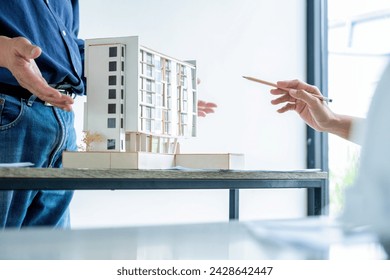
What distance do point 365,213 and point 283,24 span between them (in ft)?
11.9

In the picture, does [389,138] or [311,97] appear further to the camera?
[311,97]

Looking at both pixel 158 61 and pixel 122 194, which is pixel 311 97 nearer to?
pixel 158 61

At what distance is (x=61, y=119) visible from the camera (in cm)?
152

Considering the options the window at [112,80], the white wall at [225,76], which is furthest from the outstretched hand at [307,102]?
the white wall at [225,76]

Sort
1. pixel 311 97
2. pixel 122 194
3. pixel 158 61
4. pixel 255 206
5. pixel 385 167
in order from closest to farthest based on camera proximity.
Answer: pixel 385 167 → pixel 158 61 → pixel 311 97 → pixel 122 194 → pixel 255 206

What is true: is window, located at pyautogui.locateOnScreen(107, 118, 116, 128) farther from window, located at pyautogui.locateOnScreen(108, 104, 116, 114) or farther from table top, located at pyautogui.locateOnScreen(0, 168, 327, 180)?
table top, located at pyautogui.locateOnScreen(0, 168, 327, 180)

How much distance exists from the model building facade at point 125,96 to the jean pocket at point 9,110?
0.17 metres

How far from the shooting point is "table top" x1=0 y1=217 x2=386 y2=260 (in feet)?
0.83

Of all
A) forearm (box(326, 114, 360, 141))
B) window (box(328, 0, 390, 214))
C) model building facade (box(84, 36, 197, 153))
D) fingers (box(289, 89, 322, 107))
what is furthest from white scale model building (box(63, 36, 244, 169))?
window (box(328, 0, 390, 214))

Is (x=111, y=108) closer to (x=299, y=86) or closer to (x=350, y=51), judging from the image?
(x=299, y=86)

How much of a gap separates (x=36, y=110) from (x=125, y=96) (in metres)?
0.26

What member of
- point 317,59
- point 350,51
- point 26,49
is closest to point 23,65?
point 26,49

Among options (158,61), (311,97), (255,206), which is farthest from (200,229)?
(255,206)

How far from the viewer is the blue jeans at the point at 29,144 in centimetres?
140
